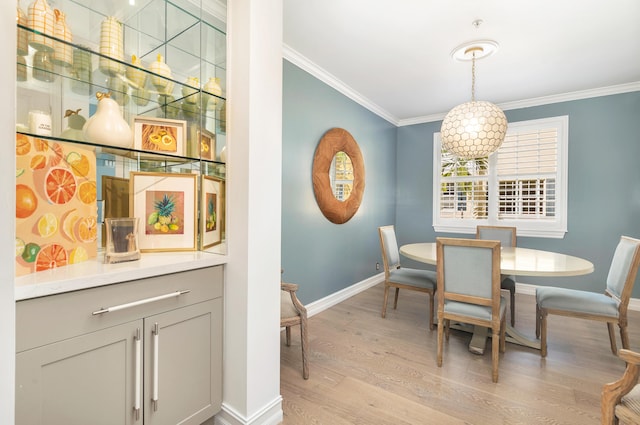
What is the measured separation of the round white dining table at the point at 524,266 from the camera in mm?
2068

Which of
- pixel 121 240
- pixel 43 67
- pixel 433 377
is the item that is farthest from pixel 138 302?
pixel 433 377

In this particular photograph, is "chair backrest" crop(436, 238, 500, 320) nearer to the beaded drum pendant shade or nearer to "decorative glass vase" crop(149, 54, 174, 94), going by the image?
the beaded drum pendant shade

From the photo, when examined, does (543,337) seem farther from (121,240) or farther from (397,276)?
(121,240)

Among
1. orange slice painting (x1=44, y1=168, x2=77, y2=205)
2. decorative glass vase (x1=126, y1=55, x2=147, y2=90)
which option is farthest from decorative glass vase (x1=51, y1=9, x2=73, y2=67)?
orange slice painting (x1=44, y1=168, x2=77, y2=205)

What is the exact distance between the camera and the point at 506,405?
1739 millimetres

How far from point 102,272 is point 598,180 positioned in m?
4.93

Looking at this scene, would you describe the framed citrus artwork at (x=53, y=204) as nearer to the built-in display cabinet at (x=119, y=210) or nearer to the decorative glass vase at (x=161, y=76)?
the built-in display cabinet at (x=119, y=210)

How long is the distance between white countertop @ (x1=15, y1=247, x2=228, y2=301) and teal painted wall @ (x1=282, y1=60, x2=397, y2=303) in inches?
56.5

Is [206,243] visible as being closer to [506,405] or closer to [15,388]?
[15,388]

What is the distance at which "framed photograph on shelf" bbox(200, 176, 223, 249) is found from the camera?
1.58 metres

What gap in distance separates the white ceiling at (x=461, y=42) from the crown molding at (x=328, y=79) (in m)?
0.01

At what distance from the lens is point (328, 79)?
3285 millimetres

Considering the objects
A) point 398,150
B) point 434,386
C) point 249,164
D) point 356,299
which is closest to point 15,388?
point 249,164

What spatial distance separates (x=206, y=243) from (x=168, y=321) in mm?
451
